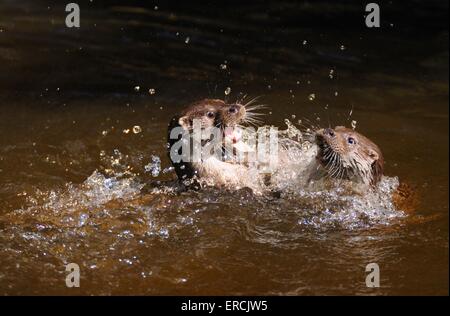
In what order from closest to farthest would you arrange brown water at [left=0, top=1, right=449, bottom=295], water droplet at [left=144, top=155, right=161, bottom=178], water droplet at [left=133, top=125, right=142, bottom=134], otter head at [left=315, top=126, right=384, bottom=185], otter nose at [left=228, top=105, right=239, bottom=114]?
brown water at [left=0, top=1, right=449, bottom=295] → otter head at [left=315, top=126, right=384, bottom=185] → otter nose at [left=228, top=105, right=239, bottom=114] → water droplet at [left=144, top=155, right=161, bottom=178] → water droplet at [left=133, top=125, right=142, bottom=134]

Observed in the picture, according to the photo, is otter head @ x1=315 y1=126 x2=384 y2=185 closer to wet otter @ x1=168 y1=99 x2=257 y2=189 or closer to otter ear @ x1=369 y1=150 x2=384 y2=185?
otter ear @ x1=369 y1=150 x2=384 y2=185

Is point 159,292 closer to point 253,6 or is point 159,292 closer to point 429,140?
point 429,140

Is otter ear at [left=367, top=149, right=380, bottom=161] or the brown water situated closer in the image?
the brown water

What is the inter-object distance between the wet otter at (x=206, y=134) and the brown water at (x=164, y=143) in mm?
107

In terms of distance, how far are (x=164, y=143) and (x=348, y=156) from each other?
1.55m

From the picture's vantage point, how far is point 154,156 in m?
4.90

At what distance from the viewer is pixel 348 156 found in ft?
13.0

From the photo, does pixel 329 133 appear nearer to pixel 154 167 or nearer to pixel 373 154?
pixel 373 154

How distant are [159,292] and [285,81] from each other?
3205mm

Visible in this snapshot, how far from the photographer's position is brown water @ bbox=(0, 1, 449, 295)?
345 cm

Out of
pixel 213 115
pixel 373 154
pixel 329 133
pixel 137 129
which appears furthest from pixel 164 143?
pixel 373 154

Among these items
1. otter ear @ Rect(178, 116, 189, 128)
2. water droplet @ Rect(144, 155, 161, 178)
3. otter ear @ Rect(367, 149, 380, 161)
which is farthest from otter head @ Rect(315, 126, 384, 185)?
water droplet @ Rect(144, 155, 161, 178)

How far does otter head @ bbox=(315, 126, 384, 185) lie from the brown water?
0.13 meters
